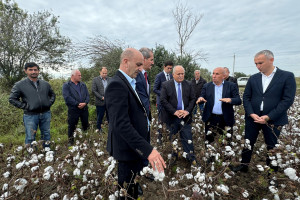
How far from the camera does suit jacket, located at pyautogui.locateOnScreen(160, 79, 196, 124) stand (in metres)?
3.64

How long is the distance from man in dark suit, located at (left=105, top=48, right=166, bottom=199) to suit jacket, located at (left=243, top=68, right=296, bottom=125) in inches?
94.2

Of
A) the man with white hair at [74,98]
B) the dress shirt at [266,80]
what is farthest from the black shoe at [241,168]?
the man with white hair at [74,98]

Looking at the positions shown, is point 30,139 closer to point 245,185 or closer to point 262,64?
point 245,185

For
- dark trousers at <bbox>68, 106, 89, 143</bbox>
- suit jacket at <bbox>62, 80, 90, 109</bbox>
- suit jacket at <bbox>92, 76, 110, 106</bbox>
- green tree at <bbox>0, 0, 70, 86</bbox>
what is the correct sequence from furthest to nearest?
1. green tree at <bbox>0, 0, 70, 86</bbox>
2. suit jacket at <bbox>92, 76, 110, 106</bbox>
3. dark trousers at <bbox>68, 106, 89, 143</bbox>
4. suit jacket at <bbox>62, 80, 90, 109</bbox>

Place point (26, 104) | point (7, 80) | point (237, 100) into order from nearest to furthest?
point (237, 100)
point (26, 104)
point (7, 80)

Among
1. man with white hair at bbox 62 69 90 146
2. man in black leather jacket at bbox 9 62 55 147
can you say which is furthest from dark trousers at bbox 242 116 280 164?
man in black leather jacket at bbox 9 62 55 147

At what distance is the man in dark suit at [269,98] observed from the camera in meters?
2.92

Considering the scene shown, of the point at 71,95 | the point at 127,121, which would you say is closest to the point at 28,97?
the point at 71,95

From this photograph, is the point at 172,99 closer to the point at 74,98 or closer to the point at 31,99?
the point at 74,98

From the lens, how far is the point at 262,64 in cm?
299

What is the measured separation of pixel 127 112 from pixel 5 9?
50.7 ft

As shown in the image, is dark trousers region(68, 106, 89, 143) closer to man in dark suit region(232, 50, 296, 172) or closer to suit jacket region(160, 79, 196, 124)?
suit jacket region(160, 79, 196, 124)

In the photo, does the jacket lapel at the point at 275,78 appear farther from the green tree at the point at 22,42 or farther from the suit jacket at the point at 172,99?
the green tree at the point at 22,42

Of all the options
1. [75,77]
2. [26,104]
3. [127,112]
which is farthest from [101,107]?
[127,112]
